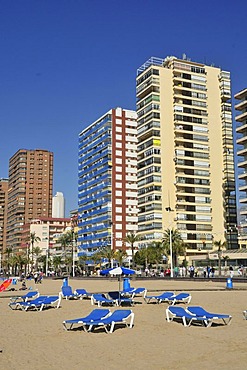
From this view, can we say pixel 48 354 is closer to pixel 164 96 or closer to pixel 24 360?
pixel 24 360

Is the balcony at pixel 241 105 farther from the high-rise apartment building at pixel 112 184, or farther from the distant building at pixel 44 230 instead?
the distant building at pixel 44 230

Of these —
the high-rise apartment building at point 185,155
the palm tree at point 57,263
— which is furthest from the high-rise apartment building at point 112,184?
the palm tree at point 57,263

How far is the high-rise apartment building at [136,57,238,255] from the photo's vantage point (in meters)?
95.7

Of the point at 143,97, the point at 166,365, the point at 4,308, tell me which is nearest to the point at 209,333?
the point at 166,365

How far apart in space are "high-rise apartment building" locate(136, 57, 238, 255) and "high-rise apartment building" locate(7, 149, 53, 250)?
273 ft

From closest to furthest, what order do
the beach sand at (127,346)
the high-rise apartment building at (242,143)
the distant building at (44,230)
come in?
the beach sand at (127,346), the high-rise apartment building at (242,143), the distant building at (44,230)

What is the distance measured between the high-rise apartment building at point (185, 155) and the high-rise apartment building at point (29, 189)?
83167 mm

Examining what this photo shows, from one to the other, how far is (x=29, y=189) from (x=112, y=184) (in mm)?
72569

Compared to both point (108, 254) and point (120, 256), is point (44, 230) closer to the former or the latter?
→ point (108, 254)

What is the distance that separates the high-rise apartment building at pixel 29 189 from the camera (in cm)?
17450

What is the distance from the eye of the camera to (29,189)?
176125 millimetres

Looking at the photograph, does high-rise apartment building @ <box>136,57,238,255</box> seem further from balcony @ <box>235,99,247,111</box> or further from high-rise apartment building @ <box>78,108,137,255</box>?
balcony @ <box>235,99,247,111</box>

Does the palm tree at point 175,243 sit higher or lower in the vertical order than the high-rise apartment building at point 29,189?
lower

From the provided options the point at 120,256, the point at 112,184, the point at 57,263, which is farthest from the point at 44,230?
the point at 120,256
